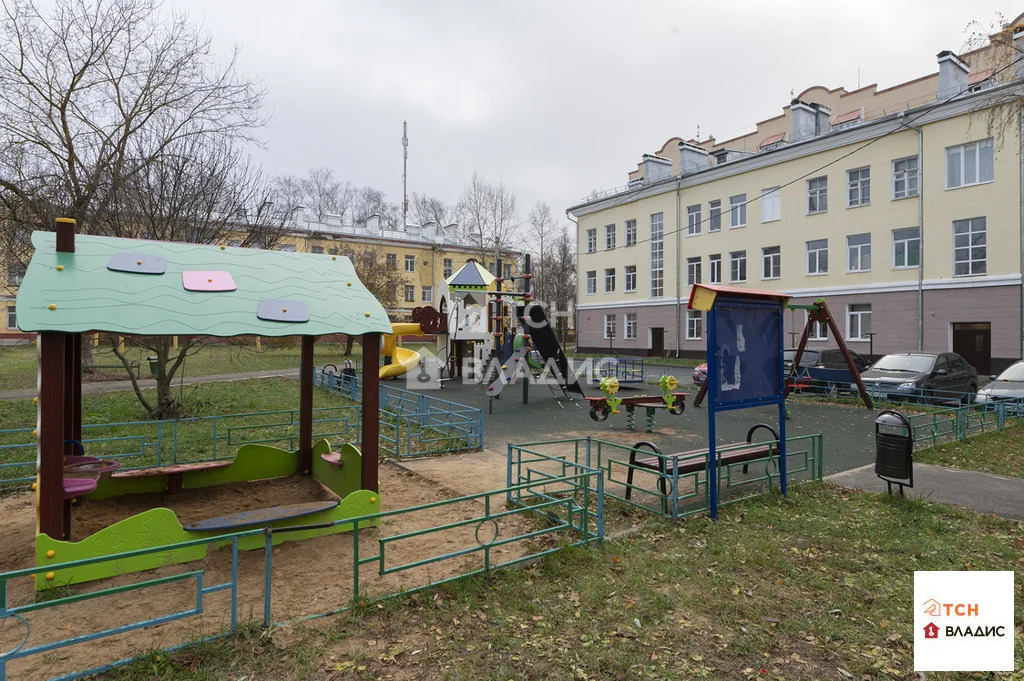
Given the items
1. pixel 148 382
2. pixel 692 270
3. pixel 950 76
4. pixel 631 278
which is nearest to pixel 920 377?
pixel 950 76

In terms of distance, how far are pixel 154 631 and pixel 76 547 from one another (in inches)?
51.0

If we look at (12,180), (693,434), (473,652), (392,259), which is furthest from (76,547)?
(392,259)

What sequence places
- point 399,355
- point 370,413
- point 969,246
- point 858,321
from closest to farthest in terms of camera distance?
1. point 370,413
2. point 969,246
3. point 399,355
4. point 858,321

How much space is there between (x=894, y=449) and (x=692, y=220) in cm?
2806

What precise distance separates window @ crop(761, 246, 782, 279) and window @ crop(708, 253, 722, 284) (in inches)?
101

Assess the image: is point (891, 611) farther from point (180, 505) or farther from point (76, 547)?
point (180, 505)

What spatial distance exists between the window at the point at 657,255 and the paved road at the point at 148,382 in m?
21.3

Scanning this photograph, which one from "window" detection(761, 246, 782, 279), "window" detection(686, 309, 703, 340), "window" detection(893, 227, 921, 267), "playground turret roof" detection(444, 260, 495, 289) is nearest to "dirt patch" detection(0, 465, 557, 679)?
"playground turret roof" detection(444, 260, 495, 289)

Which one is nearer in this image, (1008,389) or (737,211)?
(1008,389)

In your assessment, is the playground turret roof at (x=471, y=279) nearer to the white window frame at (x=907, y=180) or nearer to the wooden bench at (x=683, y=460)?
the wooden bench at (x=683, y=460)

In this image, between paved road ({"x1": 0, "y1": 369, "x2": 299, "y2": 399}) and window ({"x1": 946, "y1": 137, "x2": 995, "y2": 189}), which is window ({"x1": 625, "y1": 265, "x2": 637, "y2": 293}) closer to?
window ({"x1": 946, "y1": 137, "x2": 995, "y2": 189})

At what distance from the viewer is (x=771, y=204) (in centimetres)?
2911

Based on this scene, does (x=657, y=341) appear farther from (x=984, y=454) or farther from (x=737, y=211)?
(x=984, y=454)

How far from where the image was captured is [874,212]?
2488 cm
